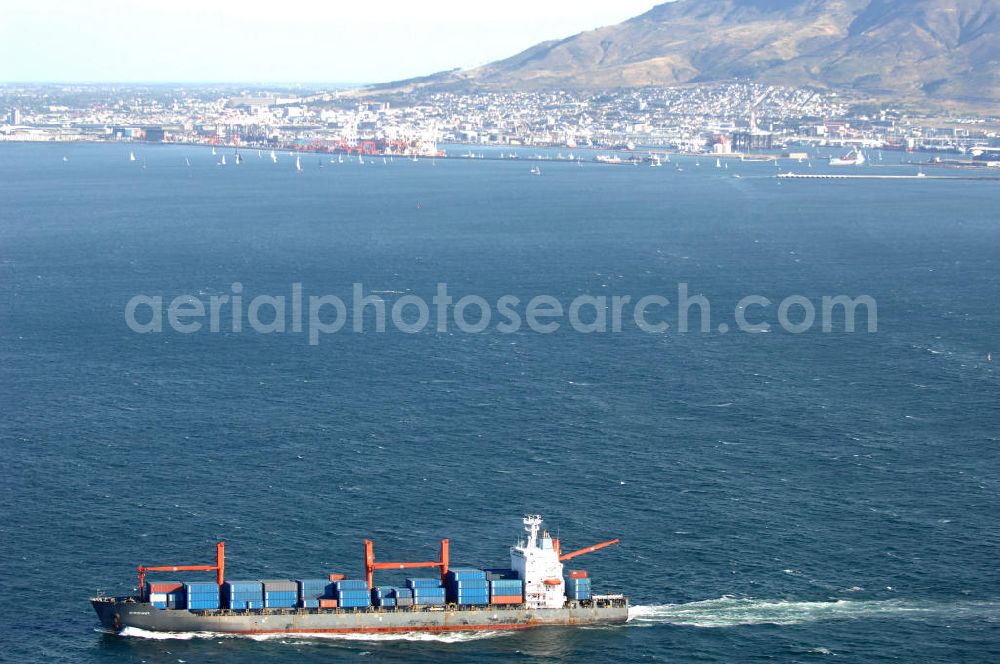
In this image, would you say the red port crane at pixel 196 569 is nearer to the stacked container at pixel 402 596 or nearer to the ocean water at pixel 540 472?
the ocean water at pixel 540 472

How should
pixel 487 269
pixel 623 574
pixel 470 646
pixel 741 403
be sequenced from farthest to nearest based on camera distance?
pixel 487 269 → pixel 741 403 → pixel 623 574 → pixel 470 646

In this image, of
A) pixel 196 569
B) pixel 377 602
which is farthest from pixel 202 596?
pixel 377 602

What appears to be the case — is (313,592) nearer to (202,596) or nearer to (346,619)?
(346,619)

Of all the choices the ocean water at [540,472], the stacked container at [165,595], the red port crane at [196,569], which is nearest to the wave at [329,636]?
the ocean water at [540,472]

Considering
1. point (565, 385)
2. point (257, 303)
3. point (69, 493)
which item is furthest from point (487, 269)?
point (69, 493)

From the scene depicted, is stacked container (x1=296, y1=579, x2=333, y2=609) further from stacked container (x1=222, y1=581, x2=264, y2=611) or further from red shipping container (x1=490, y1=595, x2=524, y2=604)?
red shipping container (x1=490, y1=595, x2=524, y2=604)

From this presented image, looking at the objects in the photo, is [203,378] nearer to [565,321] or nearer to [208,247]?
[565,321]

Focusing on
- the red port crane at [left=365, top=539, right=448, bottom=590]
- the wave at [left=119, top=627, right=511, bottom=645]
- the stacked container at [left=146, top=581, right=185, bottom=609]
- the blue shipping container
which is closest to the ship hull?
the wave at [left=119, top=627, right=511, bottom=645]
